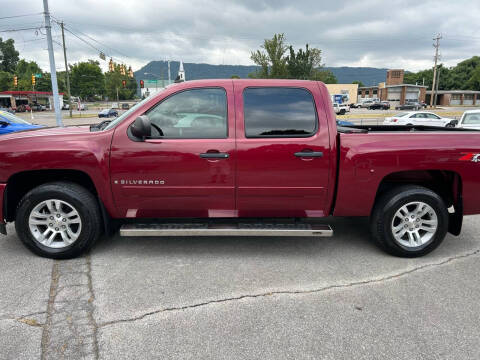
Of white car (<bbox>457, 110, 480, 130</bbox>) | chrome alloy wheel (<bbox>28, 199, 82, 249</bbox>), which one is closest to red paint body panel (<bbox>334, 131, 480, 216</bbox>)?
chrome alloy wheel (<bbox>28, 199, 82, 249</bbox>)

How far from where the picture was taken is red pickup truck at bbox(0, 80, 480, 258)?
3.52m

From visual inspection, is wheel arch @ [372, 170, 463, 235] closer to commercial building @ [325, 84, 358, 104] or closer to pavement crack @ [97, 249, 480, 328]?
pavement crack @ [97, 249, 480, 328]

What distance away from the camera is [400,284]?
3.26 metres

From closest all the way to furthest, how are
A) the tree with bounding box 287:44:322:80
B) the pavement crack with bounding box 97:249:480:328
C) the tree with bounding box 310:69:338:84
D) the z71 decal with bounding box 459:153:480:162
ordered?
the pavement crack with bounding box 97:249:480:328 < the z71 decal with bounding box 459:153:480:162 < the tree with bounding box 287:44:322:80 < the tree with bounding box 310:69:338:84

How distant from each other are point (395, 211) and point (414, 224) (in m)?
0.29

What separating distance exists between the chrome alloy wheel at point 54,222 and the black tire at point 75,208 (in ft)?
0.11

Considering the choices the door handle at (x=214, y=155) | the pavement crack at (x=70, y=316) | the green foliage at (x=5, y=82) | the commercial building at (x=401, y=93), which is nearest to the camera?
the pavement crack at (x=70, y=316)

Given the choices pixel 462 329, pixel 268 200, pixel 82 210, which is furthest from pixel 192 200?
pixel 462 329

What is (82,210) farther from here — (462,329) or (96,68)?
(96,68)

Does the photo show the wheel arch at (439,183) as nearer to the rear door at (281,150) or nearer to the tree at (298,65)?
the rear door at (281,150)

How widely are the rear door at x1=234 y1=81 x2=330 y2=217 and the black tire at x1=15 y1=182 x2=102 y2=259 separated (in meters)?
1.53

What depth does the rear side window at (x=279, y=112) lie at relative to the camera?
3.58 meters

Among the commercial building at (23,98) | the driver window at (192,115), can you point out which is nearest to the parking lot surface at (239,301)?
the driver window at (192,115)

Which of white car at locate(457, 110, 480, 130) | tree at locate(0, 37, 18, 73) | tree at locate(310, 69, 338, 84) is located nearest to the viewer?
white car at locate(457, 110, 480, 130)
